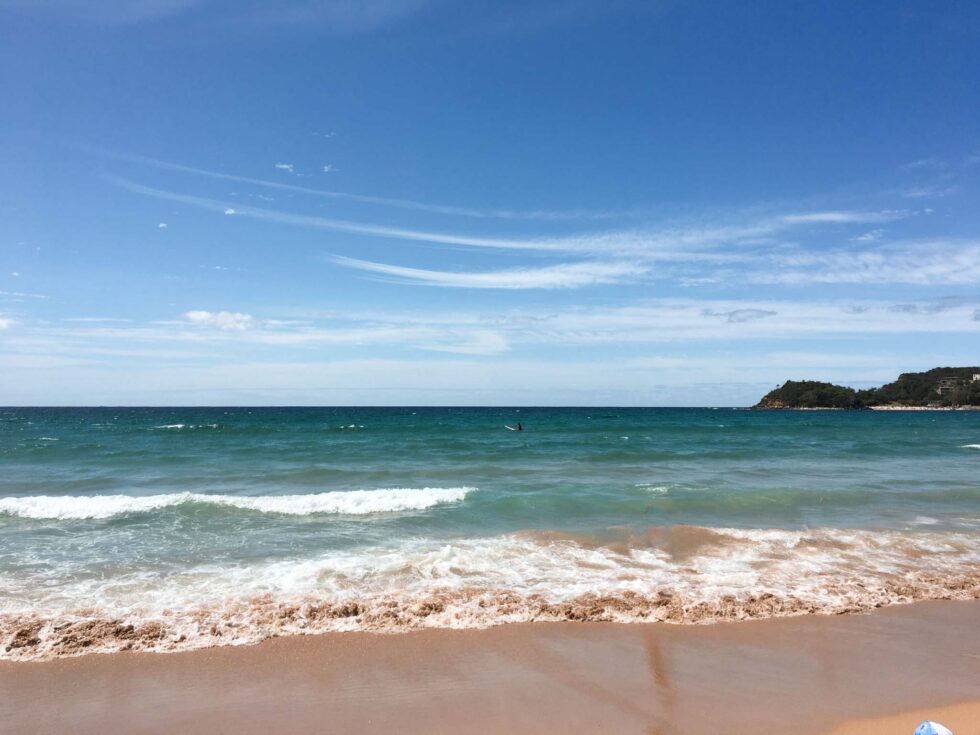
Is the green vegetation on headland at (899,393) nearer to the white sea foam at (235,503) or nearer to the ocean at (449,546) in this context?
the ocean at (449,546)

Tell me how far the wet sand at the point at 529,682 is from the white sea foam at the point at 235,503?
796cm

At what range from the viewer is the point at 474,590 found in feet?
24.6

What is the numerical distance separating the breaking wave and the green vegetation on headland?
134 m

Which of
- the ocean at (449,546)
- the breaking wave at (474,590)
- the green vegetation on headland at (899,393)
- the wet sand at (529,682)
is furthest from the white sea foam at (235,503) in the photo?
the green vegetation on headland at (899,393)

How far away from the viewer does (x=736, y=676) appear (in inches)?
209

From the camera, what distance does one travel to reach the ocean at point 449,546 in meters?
6.74

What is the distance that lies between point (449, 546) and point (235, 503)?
23.6 ft

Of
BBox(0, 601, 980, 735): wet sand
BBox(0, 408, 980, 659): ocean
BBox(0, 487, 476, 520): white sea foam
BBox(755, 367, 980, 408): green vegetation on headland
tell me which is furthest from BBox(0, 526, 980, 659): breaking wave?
BBox(755, 367, 980, 408): green vegetation on headland

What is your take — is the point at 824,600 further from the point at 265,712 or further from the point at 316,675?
the point at 265,712

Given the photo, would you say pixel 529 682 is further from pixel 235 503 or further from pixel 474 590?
pixel 235 503

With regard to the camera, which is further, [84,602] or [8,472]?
[8,472]


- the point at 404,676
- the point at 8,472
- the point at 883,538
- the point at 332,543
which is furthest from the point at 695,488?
the point at 8,472

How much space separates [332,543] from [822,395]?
14062 cm

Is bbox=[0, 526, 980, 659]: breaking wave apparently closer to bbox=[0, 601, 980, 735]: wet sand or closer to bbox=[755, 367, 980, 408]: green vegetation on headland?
bbox=[0, 601, 980, 735]: wet sand
